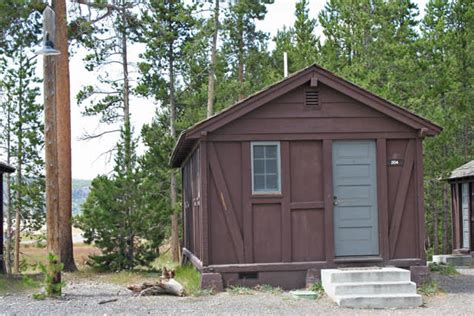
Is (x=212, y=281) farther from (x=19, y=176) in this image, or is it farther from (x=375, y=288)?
(x=19, y=176)

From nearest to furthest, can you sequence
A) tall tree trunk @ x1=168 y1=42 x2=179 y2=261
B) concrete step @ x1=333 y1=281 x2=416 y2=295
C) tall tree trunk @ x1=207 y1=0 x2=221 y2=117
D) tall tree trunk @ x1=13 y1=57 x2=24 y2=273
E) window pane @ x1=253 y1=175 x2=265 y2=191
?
concrete step @ x1=333 y1=281 x2=416 y2=295 → window pane @ x1=253 y1=175 x2=265 y2=191 → tall tree trunk @ x1=168 y1=42 x2=179 y2=261 → tall tree trunk @ x1=207 y1=0 x2=221 y2=117 → tall tree trunk @ x1=13 y1=57 x2=24 y2=273

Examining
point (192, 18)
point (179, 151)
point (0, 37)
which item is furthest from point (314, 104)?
point (192, 18)

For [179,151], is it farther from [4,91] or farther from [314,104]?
[4,91]

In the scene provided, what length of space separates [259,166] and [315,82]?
5.96 feet

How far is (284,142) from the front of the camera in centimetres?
1384

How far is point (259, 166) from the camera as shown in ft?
45.4

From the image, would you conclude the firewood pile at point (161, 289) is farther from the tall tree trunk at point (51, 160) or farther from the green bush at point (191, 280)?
the tall tree trunk at point (51, 160)

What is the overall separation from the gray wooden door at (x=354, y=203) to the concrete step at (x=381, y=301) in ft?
6.09

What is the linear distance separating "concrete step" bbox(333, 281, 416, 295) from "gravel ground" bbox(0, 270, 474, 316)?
0.30m

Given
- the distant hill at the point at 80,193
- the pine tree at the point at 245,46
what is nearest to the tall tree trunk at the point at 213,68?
the pine tree at the point at 245,46

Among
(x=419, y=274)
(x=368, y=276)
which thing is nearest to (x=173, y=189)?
(x=419, y=274)

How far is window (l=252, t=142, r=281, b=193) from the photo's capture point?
1381 centimetres

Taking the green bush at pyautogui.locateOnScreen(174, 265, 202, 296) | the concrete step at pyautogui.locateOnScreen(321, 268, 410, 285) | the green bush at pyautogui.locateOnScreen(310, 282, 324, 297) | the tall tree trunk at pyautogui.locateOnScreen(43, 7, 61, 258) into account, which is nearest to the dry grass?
the green bush at pyautogui.locateOnScreen(174, 265, 202, 296)

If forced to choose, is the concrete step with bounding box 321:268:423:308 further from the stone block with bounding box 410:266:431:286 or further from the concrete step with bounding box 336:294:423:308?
the stone block with bounding box 410:266:431:286
